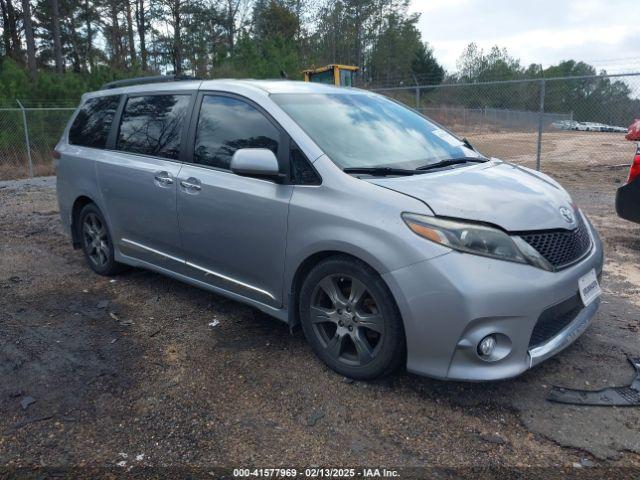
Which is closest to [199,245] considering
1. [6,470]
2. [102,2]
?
A: [6,470]

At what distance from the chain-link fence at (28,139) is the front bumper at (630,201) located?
45.4ft

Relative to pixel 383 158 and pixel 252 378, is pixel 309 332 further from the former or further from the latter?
pixel 383 158

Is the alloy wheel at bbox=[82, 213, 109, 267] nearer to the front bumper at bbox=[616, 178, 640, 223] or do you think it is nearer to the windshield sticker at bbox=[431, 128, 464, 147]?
the windshield sticker at bbox=[431, 128, 464, 147]

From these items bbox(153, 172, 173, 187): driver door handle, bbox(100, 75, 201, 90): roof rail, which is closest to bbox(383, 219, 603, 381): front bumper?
bbox(153, 172, 173, 187): driver door handle

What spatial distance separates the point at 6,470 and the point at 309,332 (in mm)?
1682

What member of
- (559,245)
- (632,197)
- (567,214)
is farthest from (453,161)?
(632,197)

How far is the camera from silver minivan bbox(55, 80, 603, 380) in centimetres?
268

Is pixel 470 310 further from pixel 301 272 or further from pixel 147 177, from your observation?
pixel 147 177

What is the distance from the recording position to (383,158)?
336 cm

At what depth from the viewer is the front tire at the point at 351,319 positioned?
284 centimetres

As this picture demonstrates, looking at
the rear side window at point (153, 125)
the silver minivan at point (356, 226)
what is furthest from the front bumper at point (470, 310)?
the rear side window at point (153, 125)

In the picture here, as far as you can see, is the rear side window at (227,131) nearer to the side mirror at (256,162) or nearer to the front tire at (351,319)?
the side mirror at (256,162)

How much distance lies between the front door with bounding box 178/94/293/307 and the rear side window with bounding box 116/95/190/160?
237mm

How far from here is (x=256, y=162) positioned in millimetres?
3191
